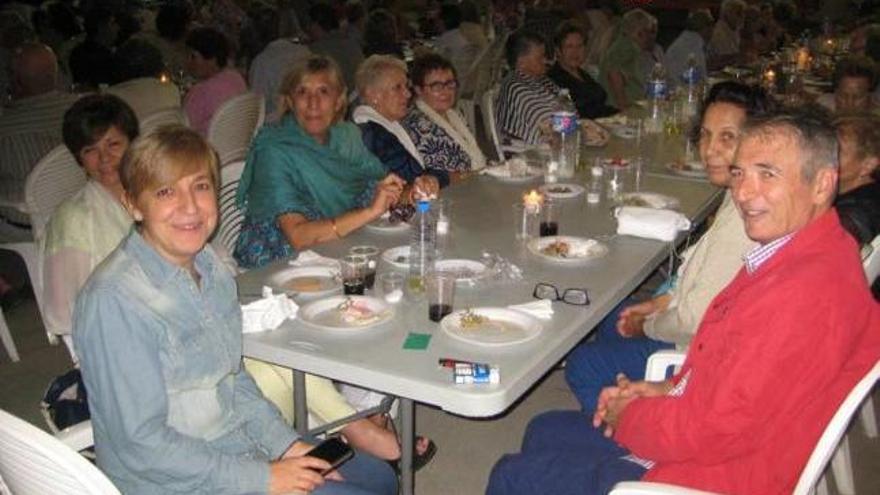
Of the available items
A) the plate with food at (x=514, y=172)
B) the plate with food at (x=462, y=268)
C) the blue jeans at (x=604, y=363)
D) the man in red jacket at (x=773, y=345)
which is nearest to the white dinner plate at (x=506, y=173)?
the plate with food at (x=514, y=172)

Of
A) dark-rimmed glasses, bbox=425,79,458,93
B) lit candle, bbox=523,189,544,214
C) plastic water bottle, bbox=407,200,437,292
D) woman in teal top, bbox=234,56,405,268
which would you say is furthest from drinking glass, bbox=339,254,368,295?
dark-rimmed glasses, bbox=425,79,458,93

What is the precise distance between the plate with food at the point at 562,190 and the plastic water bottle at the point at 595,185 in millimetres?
45

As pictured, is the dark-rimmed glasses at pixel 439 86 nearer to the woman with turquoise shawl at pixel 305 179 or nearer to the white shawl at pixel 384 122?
the white shawl at pixel 384 122

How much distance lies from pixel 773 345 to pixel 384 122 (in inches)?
88.0

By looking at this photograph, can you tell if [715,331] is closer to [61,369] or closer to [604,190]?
[604,190]

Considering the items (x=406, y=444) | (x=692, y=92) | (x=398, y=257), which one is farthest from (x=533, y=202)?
(x=692, y=92)

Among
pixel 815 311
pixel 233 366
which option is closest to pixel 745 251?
pixel 815 311

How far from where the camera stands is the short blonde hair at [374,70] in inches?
133

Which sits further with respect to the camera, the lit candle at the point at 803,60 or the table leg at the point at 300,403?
the lit candle at the point at 803,60

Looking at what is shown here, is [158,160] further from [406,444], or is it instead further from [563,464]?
[563,464]

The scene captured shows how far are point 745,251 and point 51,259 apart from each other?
1.87 m

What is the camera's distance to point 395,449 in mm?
2338

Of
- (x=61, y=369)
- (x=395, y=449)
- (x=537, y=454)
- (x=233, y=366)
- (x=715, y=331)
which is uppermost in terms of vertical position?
(x=715, y=331)

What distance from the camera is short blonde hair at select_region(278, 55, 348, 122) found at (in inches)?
113
